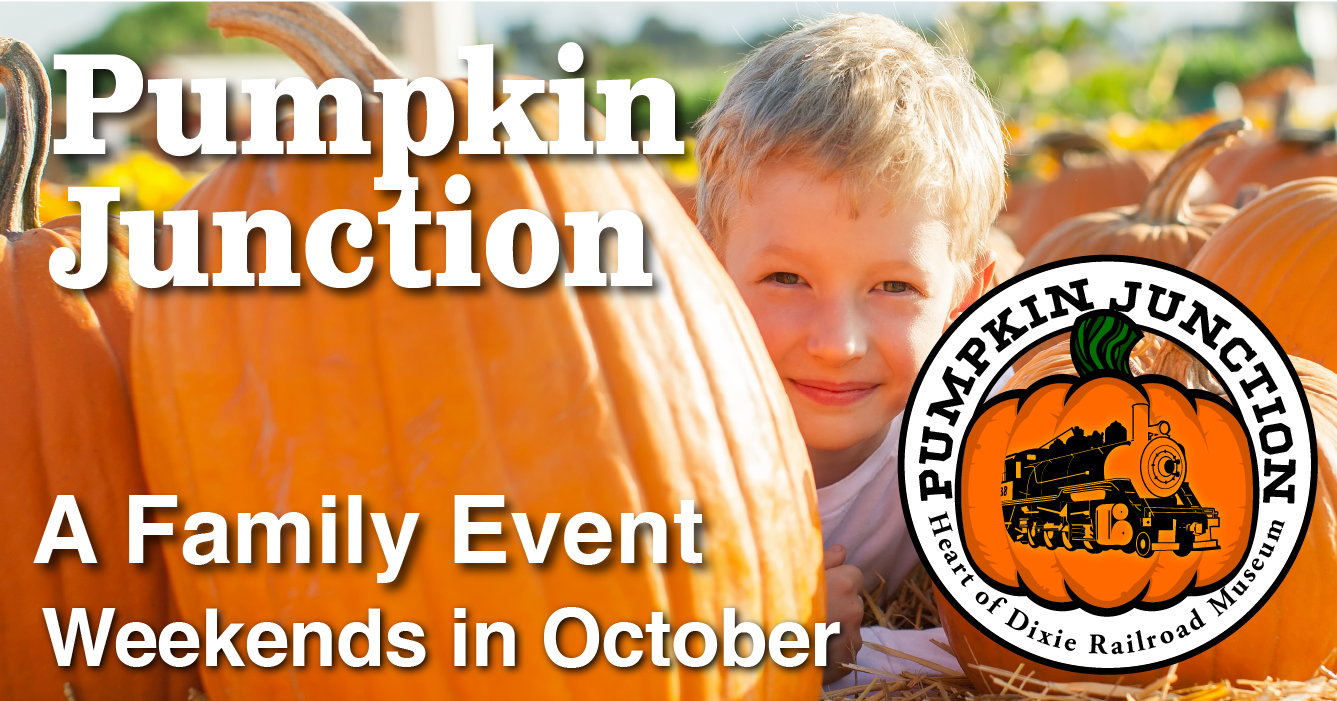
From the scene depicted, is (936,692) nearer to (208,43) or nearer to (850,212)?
(850,212)

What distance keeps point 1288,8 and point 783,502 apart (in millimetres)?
54551

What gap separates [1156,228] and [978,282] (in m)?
1.18

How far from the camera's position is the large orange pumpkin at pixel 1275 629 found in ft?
4.31

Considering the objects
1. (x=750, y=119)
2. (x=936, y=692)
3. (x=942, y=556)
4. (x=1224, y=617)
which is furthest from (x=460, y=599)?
(x=750, y=119)

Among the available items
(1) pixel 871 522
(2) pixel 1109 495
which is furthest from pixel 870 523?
(2) pixel 1109 495

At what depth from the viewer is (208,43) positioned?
186 feet

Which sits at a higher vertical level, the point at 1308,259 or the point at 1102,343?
the point at 1308,259

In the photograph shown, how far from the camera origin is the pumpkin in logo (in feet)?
4.23

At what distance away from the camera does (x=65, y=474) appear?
115 centimetres

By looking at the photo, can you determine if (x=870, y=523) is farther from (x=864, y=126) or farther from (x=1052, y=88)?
(x=1052, y=88)

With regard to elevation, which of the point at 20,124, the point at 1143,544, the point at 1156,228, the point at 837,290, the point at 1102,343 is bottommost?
the point at 1143,544

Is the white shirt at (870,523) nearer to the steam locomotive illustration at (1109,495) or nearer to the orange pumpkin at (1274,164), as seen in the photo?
the steam locomotive illustration at (1109,495)

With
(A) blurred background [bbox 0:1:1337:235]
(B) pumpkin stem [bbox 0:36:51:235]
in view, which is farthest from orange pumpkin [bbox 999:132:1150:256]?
(B) pumpkin stem [bbox 0:36:51:235]

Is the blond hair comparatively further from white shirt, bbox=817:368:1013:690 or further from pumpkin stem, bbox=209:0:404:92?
pumpkin stem, bbox=209:0:404:92
